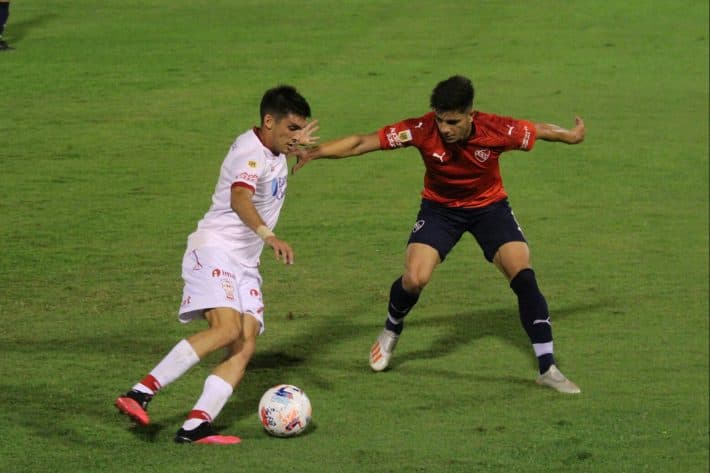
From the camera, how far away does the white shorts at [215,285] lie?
832 centimetres

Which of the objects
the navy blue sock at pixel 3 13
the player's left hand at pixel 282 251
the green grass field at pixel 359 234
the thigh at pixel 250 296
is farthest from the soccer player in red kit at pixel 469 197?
the navy blue sock at pixel 3 13

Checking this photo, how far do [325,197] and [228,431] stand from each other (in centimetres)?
677

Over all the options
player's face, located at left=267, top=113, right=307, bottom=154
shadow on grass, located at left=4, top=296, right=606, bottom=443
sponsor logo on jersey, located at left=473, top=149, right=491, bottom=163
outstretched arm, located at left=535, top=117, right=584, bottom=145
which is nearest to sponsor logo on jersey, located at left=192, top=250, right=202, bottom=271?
player's face, located at left=267, top=113, right=307, bottom=154

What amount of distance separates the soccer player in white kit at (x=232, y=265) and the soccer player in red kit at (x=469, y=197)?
946 millimetres

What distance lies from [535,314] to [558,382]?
1.60 ft

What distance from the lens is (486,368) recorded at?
33.8 ft

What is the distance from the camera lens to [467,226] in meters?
10.0

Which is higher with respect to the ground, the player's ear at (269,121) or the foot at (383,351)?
the player's ear at (269,121)

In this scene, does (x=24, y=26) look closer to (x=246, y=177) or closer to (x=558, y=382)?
(x=246, y=177)

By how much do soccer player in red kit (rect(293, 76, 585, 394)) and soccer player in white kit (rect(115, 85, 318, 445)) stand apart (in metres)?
0.95

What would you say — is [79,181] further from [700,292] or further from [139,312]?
[700,292]

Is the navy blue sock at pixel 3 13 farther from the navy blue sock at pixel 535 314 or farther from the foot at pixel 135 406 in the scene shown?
the foot at pixel 135 406

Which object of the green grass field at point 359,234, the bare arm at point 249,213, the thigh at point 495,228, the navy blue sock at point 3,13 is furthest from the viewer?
the navy blue sock at point 3,13

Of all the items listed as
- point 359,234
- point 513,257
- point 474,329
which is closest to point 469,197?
point 513,257
